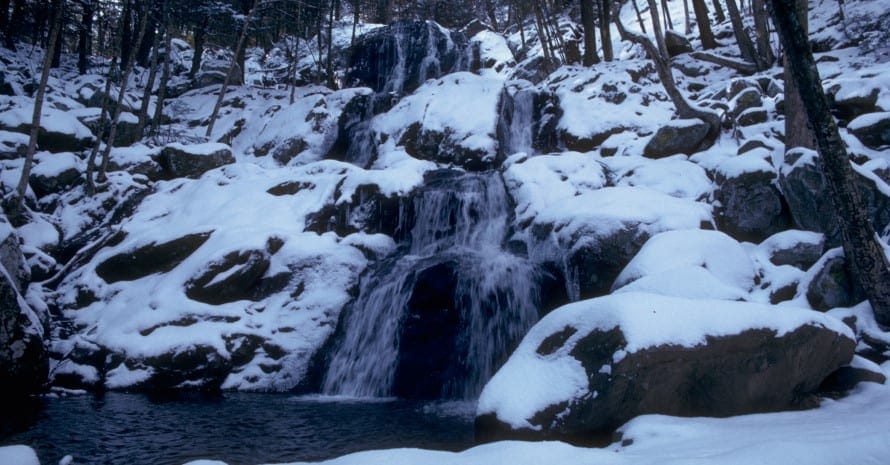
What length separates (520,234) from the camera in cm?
1197

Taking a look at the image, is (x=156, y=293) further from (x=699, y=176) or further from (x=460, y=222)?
(x=699, y=176)

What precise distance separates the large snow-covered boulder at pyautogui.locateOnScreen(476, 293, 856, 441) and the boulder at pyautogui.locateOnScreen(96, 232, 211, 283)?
954cm

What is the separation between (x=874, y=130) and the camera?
→ 32.7ft

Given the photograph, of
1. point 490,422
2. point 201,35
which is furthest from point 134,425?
point 201,35

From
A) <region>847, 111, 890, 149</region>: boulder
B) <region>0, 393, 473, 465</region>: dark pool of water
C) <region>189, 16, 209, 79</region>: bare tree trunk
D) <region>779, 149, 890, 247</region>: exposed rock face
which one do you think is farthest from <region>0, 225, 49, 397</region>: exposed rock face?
<region>189, 16, 209, 79</region>: bare tree trunk

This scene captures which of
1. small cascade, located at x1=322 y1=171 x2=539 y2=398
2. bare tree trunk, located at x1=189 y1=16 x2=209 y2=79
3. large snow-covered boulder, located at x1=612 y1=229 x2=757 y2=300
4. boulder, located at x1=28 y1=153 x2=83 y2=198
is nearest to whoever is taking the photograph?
large snow-covered boulder, located at x1=612 y1=229 x2=757 y2=300

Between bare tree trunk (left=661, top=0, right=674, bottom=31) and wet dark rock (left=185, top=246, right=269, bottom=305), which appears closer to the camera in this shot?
wet dark rock (left=185, top=246, right=269, bottom=305)

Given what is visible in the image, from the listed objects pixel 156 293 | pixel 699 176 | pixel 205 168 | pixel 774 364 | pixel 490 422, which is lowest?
pixel 490 422

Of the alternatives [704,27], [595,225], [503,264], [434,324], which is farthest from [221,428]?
[704,27]

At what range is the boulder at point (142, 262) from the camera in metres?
11.6

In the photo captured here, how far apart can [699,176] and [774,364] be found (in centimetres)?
795

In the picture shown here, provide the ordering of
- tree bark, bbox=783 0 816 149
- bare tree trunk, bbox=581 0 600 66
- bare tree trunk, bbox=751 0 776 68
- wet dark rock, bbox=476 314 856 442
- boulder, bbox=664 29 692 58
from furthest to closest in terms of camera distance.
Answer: boulder, bbox=664 29 692 58 < bare tree trunk, bbox=581 0 600 66 < bare tree trunk, bbox=751 0 776 68 < tree bark, bbox=783 0 816 149 < wet dark rock, bbox=476 314 856 442

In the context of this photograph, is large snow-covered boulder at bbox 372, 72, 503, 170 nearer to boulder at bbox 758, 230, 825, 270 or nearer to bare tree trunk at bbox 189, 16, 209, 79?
boulder at bbox 758, 230, 825, 270

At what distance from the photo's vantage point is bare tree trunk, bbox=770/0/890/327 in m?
5.66
